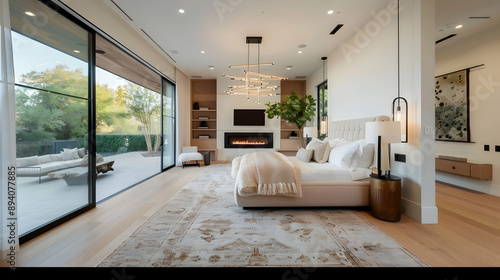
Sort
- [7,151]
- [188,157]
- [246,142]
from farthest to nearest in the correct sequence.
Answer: [246,142] < [188,157] < [7,151]

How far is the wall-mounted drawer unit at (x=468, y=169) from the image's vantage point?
3.42 metres

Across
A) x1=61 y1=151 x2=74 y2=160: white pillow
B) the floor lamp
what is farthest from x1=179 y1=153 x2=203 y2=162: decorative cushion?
the floor lamp

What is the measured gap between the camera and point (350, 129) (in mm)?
3768

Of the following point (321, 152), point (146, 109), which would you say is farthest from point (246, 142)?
point (321, 152)

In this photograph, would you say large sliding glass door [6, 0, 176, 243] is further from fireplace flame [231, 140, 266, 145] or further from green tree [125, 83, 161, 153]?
fireplace flame [231, 140, 266, 145]

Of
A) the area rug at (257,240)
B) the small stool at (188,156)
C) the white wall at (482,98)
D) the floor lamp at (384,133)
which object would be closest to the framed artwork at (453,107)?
the white wall at (482,98)

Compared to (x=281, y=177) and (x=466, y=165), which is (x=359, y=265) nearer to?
(x=281, y=177)

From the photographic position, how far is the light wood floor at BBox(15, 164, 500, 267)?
5.50 feet

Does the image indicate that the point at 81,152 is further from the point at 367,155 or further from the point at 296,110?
the point at 296,110

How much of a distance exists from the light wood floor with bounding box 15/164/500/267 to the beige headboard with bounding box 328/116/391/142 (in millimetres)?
1383

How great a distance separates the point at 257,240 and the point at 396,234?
4.87 ft

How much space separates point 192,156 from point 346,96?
4529mm

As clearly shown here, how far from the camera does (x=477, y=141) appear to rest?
145 inches
